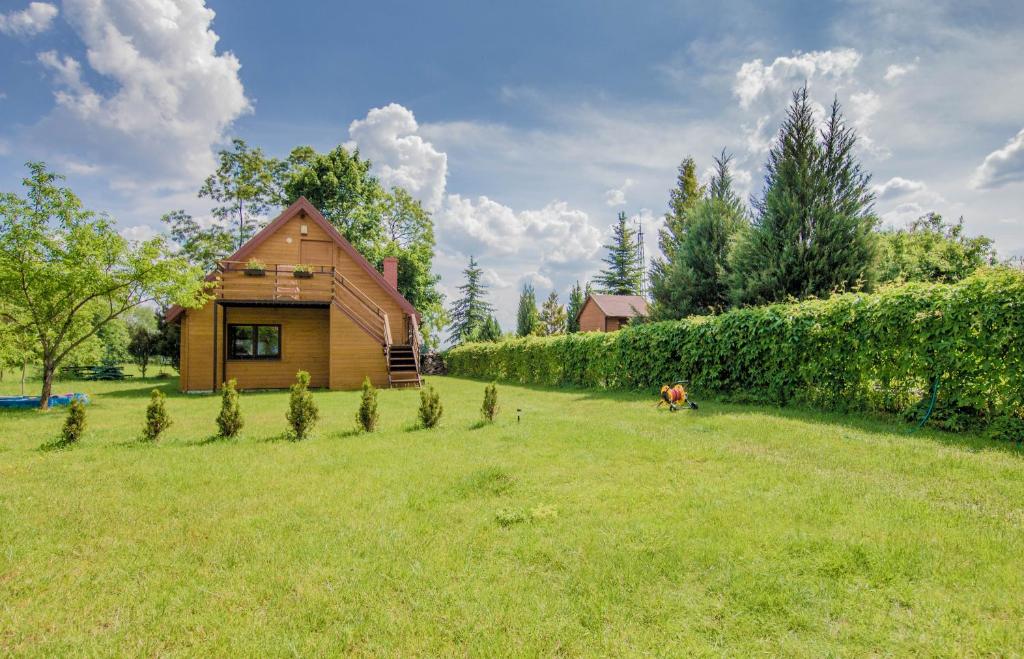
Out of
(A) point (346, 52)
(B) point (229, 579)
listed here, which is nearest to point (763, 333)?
(B) point (229, 579)

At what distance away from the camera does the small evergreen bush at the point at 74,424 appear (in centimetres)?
715

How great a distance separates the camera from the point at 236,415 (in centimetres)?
777

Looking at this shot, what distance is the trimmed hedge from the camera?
646cm

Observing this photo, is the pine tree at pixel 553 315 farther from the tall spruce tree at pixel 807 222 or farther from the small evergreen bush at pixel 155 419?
the small evergreen bush at pixel 155 419

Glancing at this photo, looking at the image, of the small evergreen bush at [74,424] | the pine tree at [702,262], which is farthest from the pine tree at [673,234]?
the small evergreen bush at [74,424]

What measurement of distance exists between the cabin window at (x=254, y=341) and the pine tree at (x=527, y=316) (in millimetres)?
29157

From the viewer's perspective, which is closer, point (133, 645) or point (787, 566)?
point (133, 645)

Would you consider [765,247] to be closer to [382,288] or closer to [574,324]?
[382,288]

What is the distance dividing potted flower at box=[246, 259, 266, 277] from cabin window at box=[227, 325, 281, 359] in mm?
2076

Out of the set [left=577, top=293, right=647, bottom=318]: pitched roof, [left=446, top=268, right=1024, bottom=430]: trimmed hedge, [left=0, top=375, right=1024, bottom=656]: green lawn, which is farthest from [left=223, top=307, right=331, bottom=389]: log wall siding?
[left=577, top=293, right=647, bottom=318]: pitched roof

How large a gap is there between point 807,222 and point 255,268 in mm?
18437

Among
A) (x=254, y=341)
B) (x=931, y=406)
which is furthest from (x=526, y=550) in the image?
(x=254, y=341)

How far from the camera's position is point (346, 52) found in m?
11.8

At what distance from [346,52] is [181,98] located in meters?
4.10
